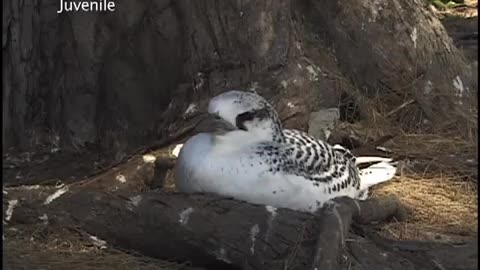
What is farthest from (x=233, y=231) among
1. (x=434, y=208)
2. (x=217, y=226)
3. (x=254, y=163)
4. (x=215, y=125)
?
(x=434, y=208)

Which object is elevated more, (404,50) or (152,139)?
(404,50)

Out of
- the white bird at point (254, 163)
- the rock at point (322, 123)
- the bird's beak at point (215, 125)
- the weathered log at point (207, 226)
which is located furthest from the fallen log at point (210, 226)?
the rock at point (322, 123)

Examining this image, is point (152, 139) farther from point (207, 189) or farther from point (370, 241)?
point (370, 241)

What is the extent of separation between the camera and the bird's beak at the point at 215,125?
5035 mm

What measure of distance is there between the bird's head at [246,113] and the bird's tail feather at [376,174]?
0.83 meters

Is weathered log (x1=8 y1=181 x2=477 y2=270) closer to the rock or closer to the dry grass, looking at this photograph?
the dry grass

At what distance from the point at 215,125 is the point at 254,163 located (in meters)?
0.26

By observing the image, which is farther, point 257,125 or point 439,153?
point 439,153

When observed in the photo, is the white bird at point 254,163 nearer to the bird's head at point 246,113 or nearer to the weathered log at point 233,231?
the bird's head at point 246,113

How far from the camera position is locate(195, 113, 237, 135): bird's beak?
5.04m

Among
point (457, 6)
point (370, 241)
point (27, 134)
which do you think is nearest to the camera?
point (370, 241)

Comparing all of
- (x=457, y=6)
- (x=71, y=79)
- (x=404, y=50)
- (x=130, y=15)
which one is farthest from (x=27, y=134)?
(x=457, y=6)

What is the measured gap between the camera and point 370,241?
4.68 metres

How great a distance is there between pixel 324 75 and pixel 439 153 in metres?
0.87
